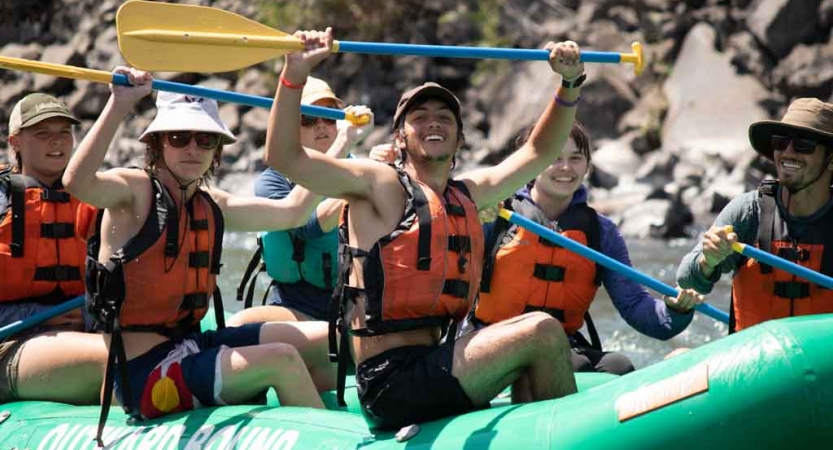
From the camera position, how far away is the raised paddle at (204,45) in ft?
13.2

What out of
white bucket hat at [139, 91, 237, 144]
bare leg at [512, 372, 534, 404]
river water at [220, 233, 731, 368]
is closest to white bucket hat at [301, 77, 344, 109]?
white bucket hat at [139, 91, 237, 144]

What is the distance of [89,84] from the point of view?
70.4ft

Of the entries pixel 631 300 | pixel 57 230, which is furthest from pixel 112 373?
pixel 631 300

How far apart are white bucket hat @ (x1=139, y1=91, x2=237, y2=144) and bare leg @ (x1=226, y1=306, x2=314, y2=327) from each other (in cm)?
85

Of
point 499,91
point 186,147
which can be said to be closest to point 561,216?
point 186,147

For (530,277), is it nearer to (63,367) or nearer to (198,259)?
(198,259)

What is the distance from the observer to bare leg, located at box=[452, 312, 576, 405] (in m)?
3.60

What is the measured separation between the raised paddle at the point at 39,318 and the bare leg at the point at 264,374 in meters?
0.79

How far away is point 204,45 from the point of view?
4.08 meters

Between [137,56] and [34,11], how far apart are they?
22.5m

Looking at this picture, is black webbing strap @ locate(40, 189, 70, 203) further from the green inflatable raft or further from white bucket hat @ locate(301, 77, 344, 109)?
the green inflatable raft

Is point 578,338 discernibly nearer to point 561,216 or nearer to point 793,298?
point 561,216

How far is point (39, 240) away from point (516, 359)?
1.99 m

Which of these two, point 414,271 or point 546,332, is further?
point 414,271
